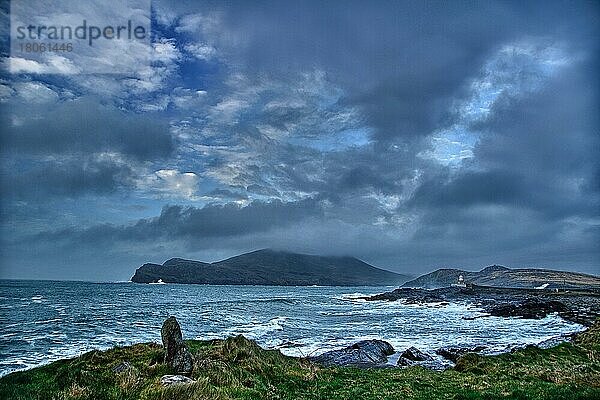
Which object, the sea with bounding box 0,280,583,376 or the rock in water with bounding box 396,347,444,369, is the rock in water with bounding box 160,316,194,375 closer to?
the sea with bounding box 0,280,583,376

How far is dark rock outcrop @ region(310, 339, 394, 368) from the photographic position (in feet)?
108

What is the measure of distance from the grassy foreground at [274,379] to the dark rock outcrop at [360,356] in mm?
4723

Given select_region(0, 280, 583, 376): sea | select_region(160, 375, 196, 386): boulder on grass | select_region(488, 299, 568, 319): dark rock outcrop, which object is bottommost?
select_region(488, 299, 568, 319): dark rock outcrop

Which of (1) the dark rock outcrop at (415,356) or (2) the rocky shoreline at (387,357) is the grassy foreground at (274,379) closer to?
(2) the rocky shoreline at (387,357)

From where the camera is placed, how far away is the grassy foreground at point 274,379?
632 inches

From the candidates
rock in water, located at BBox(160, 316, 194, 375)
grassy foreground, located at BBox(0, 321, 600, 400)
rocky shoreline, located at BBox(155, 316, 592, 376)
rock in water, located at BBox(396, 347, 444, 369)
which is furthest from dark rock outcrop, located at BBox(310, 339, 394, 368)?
rock in water, located at BBox(160, 316, 194, 375)

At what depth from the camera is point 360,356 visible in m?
34.5

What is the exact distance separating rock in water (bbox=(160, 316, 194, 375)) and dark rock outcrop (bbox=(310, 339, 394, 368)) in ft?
48.7

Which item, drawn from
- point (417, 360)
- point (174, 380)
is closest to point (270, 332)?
point (417, 360)

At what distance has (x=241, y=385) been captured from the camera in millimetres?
18516

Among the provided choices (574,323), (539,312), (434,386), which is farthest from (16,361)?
(539,312)

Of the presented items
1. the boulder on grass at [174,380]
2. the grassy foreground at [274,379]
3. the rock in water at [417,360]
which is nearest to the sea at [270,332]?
the rock in water at [417,360]

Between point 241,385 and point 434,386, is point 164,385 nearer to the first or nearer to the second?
point 241,385

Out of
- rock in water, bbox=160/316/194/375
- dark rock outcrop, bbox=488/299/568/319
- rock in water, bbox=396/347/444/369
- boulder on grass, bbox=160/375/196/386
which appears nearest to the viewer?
boulder on grass, bbox=160/375/196/386
